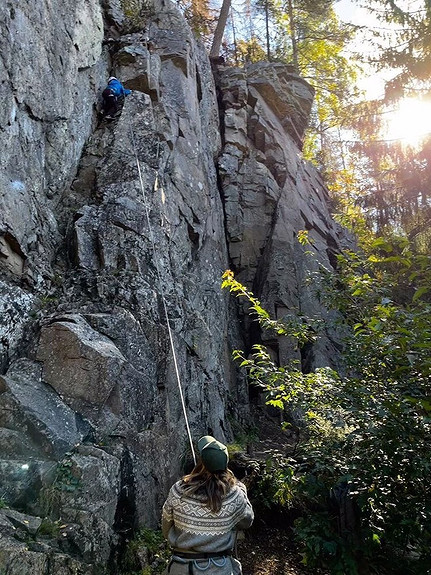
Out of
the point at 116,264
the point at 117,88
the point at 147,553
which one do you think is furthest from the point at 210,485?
the point at 117,88

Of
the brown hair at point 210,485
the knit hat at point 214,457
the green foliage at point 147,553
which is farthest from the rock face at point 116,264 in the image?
the knit hat at point 214,457

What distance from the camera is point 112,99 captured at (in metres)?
11.0

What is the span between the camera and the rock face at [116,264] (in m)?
4.92

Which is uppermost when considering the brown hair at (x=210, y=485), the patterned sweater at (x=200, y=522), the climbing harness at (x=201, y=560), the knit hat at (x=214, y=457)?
the knit hat at (x=214, y=457)

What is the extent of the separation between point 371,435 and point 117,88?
1023 centimetres

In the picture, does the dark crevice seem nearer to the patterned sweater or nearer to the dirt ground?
the patterned sweater

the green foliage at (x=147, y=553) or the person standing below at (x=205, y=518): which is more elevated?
the person standing below at (x=205, y=518)

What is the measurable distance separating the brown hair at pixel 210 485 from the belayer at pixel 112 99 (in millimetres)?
9746

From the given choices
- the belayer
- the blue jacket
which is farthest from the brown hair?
the blue jacket

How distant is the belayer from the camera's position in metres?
11.0

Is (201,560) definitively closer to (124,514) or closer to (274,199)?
(124,514)

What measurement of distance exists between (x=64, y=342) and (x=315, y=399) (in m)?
3.29

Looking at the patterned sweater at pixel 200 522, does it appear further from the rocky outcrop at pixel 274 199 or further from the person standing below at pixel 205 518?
the rocky outcrop at pixel 274 199

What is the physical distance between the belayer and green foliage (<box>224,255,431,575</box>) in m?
7.85
